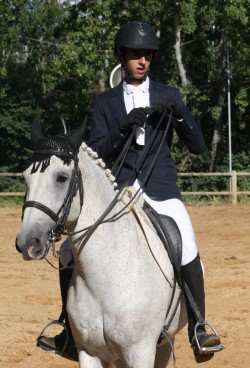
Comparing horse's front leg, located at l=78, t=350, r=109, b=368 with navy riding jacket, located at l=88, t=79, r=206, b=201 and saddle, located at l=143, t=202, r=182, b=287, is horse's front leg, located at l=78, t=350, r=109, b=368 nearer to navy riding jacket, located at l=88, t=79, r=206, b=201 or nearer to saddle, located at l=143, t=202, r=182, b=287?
saddle, located at l=143, t=202, r=182, b=287

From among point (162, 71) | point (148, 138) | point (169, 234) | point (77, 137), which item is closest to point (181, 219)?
point (169, 234)

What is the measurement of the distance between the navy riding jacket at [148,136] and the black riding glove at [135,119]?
0.21 m

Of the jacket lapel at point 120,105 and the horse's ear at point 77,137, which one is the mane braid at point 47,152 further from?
the jacket lapel at point 120,105

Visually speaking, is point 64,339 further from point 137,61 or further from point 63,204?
point 137,61

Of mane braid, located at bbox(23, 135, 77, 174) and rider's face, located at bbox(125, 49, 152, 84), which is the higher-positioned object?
rider's face, located at bbox(125, 49, 152, 84)

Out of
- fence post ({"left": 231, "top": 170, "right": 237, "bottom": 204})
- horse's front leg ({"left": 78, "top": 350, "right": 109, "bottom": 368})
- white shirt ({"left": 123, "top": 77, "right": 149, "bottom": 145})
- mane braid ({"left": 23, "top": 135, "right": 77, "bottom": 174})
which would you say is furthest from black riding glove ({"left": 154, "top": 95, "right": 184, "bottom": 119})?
fence post ({"left": 231, "top": 170, "right": 237, "bottom": 204})

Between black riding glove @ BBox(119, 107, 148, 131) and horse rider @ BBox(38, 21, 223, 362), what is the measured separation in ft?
0.63

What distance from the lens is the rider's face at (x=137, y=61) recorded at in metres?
5.88

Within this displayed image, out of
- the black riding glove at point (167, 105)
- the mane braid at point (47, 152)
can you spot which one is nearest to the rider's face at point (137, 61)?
the black riding glove at point (167, 105)

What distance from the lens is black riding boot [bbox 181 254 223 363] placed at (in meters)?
5.88

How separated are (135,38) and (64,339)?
2.18 meters

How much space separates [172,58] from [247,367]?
2738cm

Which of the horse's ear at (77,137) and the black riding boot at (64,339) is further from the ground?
the horse's ear at (77,137)

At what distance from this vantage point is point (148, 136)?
5.90m
